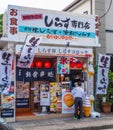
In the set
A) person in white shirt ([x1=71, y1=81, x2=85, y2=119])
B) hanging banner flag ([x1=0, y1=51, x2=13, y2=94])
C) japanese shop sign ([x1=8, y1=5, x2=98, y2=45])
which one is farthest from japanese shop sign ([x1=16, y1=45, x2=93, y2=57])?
person in white shirt ([x1=71, y1=81, x2=85, y2=119])

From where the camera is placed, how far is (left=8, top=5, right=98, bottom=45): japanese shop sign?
14789 mm

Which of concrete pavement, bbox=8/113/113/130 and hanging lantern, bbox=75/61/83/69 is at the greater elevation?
hanging lantern, bbox=75/61/83/69

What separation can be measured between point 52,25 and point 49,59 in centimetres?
220

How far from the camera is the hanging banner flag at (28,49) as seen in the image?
13.9 meters

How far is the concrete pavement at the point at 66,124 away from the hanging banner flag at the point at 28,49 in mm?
2861

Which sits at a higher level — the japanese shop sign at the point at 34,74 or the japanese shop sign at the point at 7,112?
the japanese shop sign at the point at 34,74

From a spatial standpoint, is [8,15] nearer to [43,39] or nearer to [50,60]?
[43,39]

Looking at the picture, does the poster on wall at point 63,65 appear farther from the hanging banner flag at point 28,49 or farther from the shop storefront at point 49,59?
the hanging banner flag at point 28,49

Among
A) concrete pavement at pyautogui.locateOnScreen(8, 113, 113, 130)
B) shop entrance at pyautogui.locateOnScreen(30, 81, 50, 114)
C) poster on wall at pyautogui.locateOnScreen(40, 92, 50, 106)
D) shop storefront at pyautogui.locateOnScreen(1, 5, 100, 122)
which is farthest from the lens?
shop entrance at pyautogui.locateOnScreen(30, 81, 50, 114)

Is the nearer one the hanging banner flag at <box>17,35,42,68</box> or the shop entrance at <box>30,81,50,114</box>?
the hanging banner flag at <box>17,35,42,68</box>

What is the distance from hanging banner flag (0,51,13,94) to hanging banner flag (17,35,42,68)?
0.50 meters

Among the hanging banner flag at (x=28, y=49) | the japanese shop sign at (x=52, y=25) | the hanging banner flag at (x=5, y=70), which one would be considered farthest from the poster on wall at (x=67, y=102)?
the hanging banner flag at (x=5, y=70)

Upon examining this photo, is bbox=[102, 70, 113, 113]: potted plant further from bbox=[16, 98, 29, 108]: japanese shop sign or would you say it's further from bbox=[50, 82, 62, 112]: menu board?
bbox=[16, 98, 29, 108]: japanese shop sign

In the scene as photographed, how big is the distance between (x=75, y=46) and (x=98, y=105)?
12.5 feet
